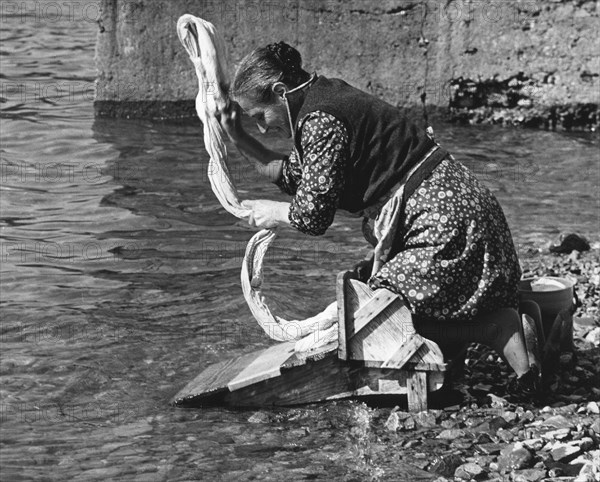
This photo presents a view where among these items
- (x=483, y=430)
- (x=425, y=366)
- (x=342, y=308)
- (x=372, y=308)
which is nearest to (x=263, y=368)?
(x=342, y=308)

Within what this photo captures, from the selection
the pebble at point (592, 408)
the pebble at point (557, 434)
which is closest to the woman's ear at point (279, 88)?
the pebble at point (557, 434)

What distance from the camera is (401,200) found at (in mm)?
4746

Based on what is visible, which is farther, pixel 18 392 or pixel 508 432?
pixel 18 392

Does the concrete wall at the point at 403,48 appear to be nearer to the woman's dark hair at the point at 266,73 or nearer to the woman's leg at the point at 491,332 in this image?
the woman's dark hair at the point at 266,73

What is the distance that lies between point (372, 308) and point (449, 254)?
1.33 ft

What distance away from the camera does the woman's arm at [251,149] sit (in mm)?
5109

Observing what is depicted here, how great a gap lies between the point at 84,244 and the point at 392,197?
11.2 ft

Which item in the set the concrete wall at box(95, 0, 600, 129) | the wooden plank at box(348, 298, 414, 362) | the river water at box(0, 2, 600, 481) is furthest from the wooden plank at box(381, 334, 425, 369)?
the concrete wall at box(95, 0, 600, 129)

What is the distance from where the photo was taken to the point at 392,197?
476 cm

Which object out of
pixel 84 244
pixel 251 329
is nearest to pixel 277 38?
pixel 84 244

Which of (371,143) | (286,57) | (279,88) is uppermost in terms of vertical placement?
(286,57)

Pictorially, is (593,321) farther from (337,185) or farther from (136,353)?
(136,353)

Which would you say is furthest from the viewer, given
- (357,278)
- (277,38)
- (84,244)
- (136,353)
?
(277,38)

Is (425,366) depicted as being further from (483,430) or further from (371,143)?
(371,143)
